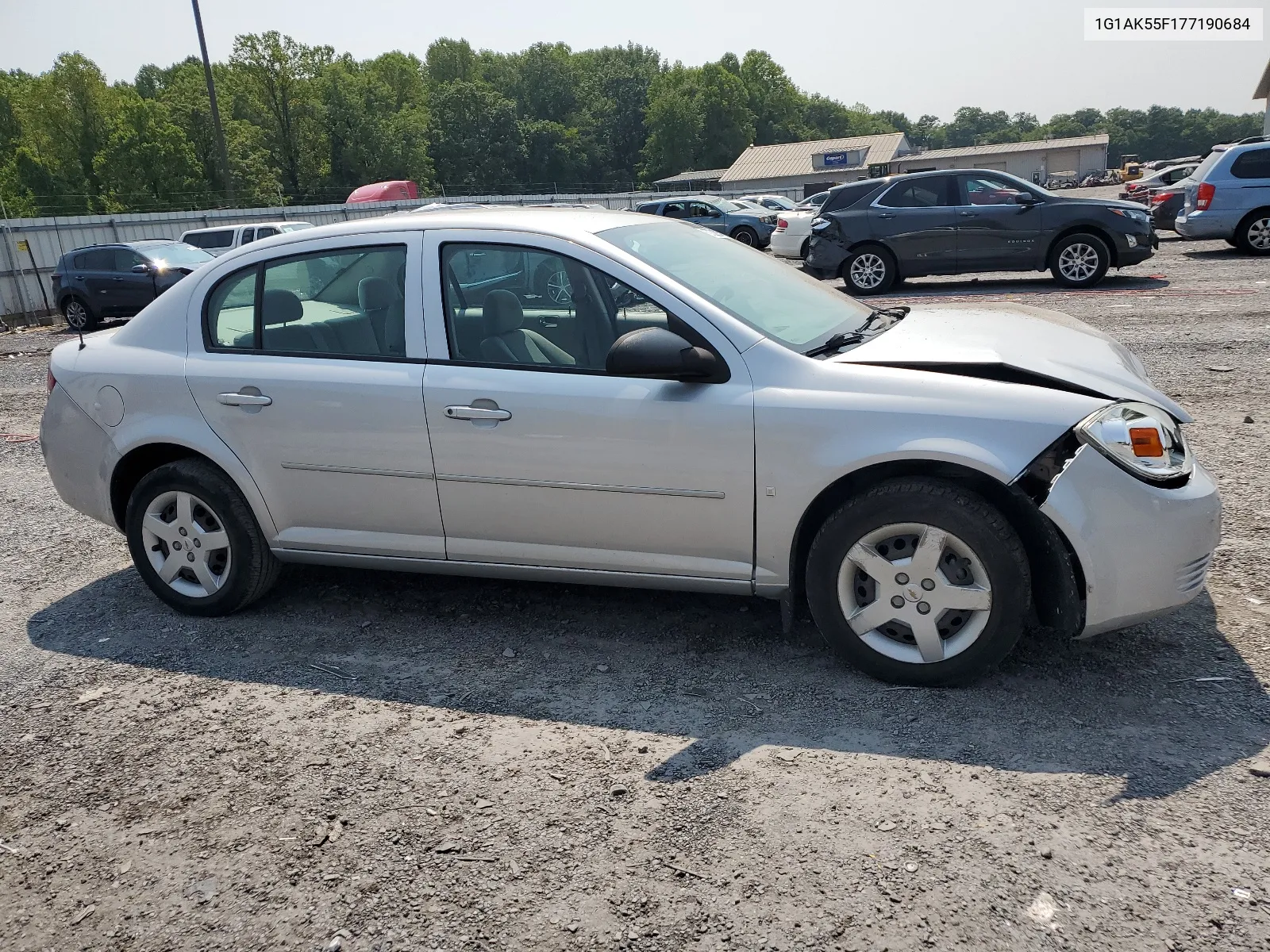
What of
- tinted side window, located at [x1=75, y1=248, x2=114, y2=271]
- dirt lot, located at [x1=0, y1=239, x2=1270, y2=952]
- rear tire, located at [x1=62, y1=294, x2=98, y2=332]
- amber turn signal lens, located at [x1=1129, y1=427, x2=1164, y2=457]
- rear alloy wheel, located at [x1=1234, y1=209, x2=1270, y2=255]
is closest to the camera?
dirt lot, located at [x1=0, y1=239, x2=1270, y2=952]

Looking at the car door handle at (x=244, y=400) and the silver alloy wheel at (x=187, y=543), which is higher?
the car door handle at (x=244, y=400)

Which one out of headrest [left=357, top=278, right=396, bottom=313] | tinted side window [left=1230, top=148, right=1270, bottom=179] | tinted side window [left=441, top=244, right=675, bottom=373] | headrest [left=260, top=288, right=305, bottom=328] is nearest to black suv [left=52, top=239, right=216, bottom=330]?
headrest [left=260, top=288, right=305, bottom=328]

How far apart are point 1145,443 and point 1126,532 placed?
31 centimetres

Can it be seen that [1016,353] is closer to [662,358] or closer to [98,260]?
[662,358]

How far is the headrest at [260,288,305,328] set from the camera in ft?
14.4

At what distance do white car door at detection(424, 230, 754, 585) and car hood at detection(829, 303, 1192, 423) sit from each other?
0.60 meters

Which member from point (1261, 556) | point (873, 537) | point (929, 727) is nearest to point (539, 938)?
point (929, 727)

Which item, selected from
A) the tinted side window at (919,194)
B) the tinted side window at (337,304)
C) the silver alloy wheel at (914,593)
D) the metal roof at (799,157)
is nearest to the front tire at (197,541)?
the tinted side window at (337,304)

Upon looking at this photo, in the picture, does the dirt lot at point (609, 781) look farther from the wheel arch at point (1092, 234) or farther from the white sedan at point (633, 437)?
the wheel arch at point (1092, 234)

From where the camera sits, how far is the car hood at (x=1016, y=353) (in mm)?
3506

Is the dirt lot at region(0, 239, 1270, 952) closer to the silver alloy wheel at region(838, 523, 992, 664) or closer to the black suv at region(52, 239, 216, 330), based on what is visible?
the silver alloy wheel at region(838, 523, 992, 664)

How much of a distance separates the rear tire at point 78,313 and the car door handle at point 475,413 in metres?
17.7

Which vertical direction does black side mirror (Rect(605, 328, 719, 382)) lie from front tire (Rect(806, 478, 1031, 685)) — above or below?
above

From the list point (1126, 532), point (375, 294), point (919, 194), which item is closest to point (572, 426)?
point (375, 294)
